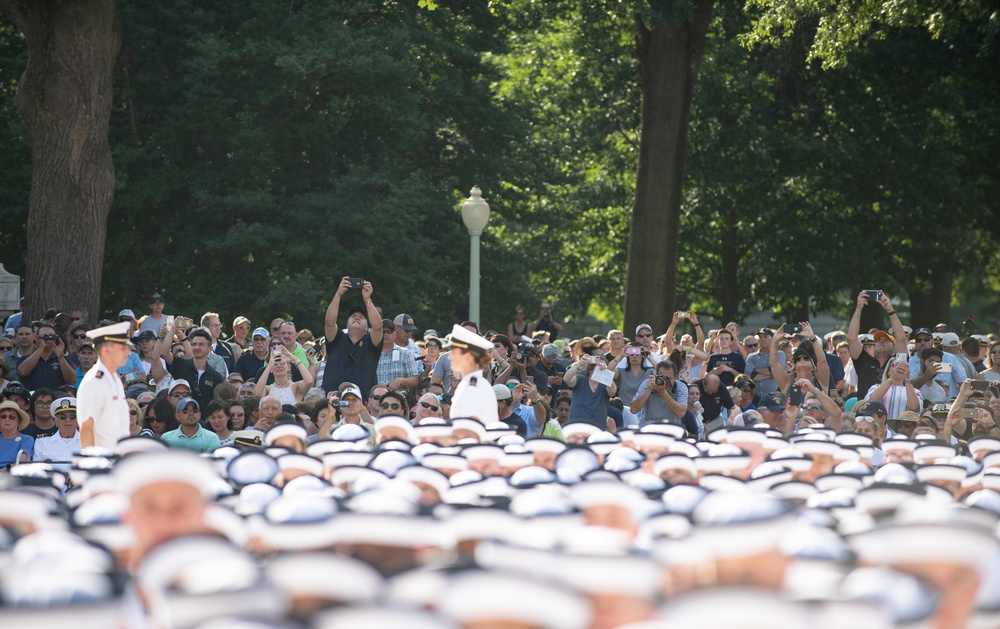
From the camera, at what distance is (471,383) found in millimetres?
9570

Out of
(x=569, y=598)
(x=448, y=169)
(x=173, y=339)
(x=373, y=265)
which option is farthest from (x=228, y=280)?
(x=569, y=598)

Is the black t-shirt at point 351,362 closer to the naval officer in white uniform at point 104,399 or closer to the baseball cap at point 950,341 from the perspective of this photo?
the naval officer in white uniform at point 104,399

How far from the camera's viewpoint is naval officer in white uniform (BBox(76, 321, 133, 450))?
29.8 ft

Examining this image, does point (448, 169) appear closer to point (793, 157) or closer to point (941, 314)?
point (793, 157)

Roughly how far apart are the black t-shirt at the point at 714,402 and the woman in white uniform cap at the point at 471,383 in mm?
4724

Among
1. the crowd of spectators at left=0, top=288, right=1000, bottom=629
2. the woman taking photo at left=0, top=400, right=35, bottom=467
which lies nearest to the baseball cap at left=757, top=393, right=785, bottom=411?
the crowd of spectators at left=0, top=288, right=1000, bottom=629

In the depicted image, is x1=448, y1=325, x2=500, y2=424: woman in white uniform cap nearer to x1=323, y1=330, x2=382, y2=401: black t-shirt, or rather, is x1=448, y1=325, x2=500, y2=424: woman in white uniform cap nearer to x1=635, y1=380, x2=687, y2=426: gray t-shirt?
x1=635, y1=380, x2=687, y2=426: gray t-shirt

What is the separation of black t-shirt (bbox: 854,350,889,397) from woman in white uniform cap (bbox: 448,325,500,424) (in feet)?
23.3

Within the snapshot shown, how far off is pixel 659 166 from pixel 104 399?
14.0 meters

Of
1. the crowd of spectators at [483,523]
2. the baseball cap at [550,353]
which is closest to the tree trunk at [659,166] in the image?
the baseball cap at [550,353]

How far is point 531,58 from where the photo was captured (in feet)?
107

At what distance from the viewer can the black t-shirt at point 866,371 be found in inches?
605

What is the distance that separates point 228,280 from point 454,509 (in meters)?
19.3

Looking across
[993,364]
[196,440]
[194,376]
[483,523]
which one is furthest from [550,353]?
[483,523]
